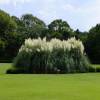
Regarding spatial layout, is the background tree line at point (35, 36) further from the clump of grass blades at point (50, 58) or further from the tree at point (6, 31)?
the clump of grass blades at point (50, 58)

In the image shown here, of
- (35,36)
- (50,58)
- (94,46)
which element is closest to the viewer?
(50,58)

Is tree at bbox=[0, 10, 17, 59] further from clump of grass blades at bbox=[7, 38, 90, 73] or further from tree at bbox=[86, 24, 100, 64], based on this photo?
clump of grass blades at bbox=[7, 38, 90, 73]

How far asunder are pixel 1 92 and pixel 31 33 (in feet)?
236

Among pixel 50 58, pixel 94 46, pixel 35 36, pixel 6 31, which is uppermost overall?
pixel 6 31

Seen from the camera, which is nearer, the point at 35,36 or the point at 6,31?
the point at 6,31

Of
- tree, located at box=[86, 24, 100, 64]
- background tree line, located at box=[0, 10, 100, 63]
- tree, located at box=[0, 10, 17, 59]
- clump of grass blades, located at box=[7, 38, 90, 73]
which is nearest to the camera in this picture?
clump of grass blades, located at box=[7, 38, 90, 73]

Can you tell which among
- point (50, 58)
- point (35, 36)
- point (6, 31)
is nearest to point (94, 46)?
point (35, 36)

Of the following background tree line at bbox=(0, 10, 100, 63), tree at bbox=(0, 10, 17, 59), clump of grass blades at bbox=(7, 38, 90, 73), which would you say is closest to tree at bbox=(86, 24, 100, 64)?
background tree line at bbox=(0, 10, 100, 63)

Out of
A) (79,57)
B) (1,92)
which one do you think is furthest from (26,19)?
(1,92)

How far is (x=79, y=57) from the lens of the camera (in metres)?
34.6

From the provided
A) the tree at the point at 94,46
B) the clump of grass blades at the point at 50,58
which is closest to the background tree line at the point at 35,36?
the tree at the point at 94,46

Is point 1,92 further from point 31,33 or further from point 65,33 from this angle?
point 31,33

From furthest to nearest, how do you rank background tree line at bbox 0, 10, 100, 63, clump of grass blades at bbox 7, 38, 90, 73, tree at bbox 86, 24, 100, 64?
background tree line at bbox 0, 10, 100, 63 < tree at bbox 86, 24, 100, 64 < clump of grass blades at bbox 7, 38, 90, 73

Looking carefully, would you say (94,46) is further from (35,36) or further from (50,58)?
(50,58)
